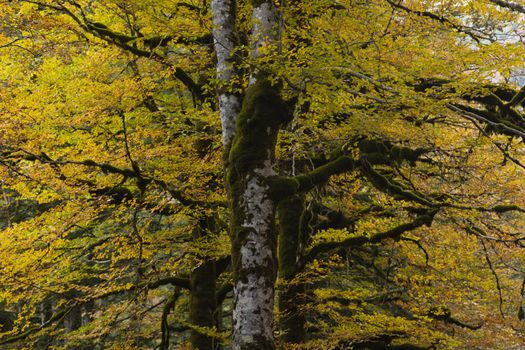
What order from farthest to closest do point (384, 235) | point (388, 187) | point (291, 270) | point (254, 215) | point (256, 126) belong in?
point (291, 270) → point (384, 235) → point (388, 187) → point (256, 126) → point (254, 215)

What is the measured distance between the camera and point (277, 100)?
5059 millimetres

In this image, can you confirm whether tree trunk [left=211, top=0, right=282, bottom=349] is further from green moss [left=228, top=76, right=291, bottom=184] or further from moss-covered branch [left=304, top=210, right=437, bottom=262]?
moss-covered branch [left=304, top=210, right=437, bottom=262]

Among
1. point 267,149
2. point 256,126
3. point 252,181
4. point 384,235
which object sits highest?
point 256,126

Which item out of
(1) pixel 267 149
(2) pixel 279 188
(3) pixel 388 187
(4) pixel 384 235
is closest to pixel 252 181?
(2) pixel 279 188

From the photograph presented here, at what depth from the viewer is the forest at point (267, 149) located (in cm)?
496

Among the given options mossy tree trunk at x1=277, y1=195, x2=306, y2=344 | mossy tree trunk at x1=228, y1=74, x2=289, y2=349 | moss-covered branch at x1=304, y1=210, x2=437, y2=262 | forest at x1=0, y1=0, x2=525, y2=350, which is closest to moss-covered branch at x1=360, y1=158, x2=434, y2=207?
forest at x1=0, y1=0, x2=525, y2=350

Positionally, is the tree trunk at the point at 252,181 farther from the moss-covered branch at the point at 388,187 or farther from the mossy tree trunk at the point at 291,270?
the mossy tree trunk at the point at 291,270

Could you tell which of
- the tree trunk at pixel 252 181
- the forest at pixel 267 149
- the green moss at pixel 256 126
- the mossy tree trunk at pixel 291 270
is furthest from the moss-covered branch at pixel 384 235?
the green moss at pixel 256 126

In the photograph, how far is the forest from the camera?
16.3 ft

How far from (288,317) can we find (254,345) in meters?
3.08

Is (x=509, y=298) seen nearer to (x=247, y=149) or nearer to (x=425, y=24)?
(x=425, y=24)

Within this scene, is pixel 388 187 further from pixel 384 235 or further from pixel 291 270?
pixel 291 270

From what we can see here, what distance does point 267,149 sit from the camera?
507 cm

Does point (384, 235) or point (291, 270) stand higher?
point (384, 235)
